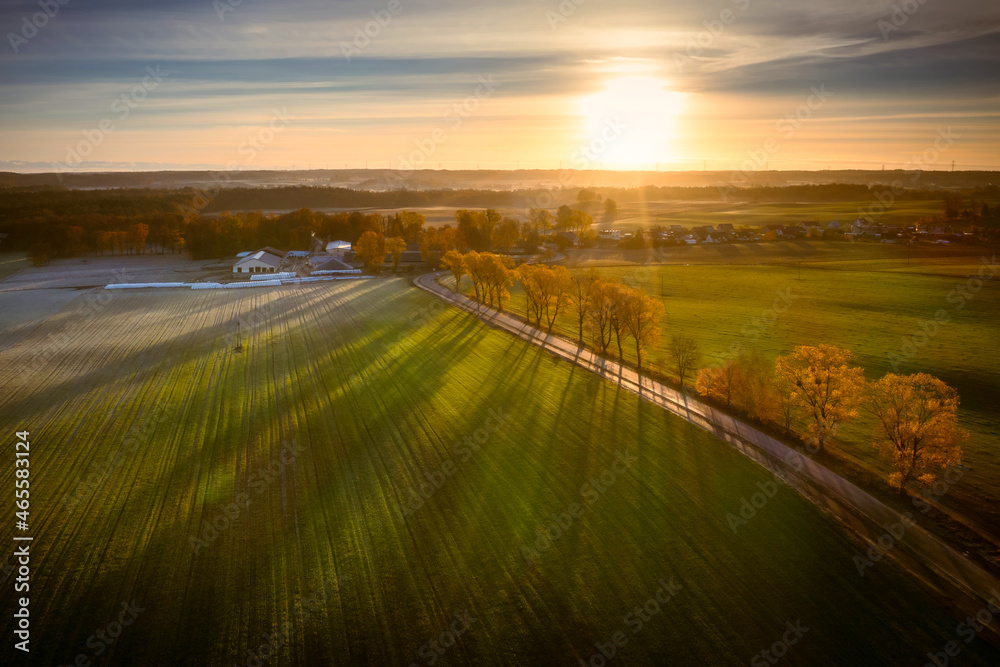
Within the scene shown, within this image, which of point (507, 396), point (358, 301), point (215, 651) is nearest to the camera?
point (215, 651)

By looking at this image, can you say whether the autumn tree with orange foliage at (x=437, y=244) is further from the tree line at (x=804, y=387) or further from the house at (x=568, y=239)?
the tree line at (x=804, y=387)

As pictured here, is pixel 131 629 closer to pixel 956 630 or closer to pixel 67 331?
pixel 956 630

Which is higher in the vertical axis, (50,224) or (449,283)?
(50,224)

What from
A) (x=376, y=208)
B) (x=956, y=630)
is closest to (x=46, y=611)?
(x=956, y=630)

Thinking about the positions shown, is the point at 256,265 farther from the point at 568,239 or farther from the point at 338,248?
the point at 568,239

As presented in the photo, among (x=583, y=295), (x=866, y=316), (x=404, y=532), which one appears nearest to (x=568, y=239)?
(x=866, y=316)

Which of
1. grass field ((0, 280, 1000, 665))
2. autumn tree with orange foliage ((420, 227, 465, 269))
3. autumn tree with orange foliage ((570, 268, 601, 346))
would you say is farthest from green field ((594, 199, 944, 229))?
grass field ((0, 280, 1000, 665))

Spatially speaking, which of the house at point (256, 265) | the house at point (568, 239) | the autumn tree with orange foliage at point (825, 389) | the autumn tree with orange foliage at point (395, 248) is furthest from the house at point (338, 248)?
the autumn tree with orange foliage at point (825, 389)
